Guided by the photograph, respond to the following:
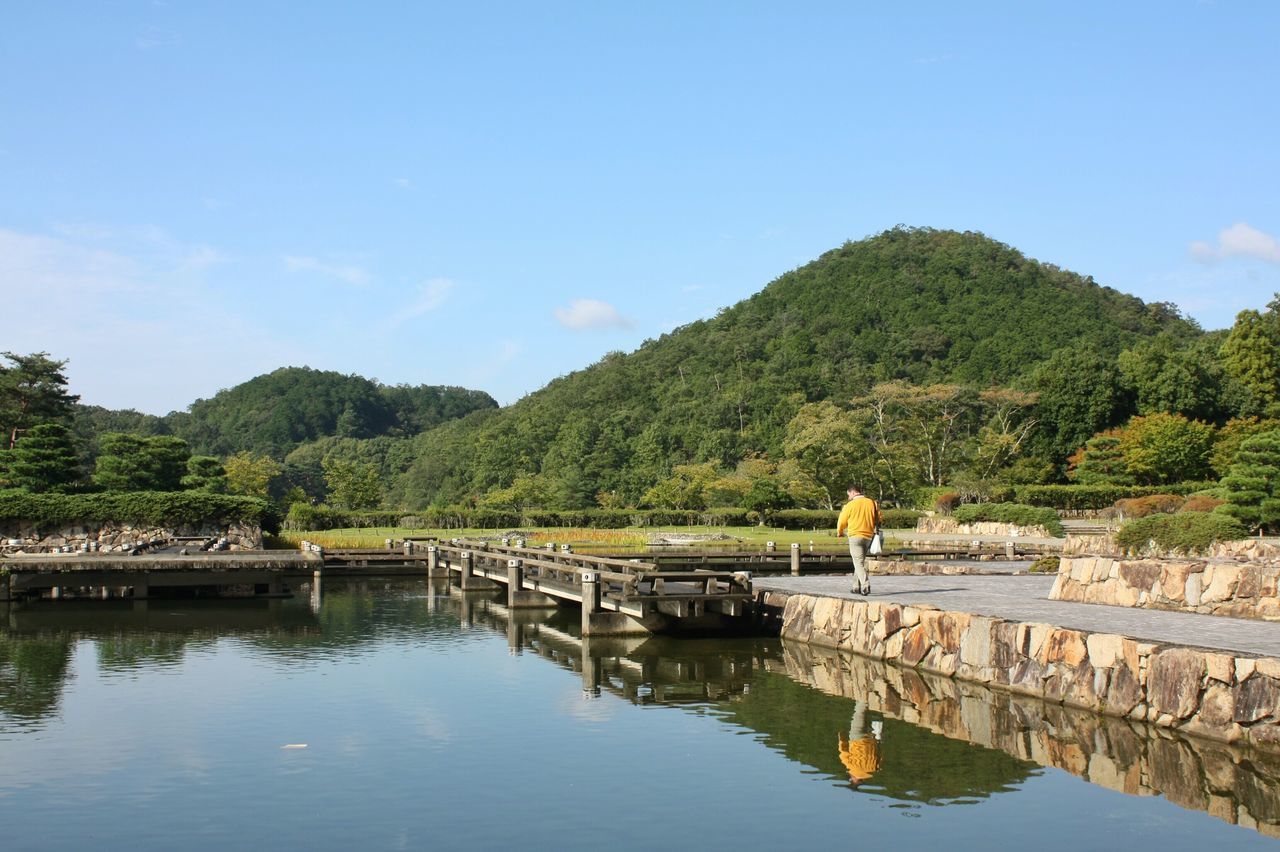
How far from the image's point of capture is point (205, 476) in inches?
1928

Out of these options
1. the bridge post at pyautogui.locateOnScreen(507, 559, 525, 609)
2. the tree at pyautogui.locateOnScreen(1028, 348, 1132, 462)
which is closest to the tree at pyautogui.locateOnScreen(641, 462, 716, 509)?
the tree at pyautogui.locateOnScreen(1028, 348, 1132, 462)

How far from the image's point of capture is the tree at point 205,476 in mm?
46469

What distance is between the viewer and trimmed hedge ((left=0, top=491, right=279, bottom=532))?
3525 centimetres

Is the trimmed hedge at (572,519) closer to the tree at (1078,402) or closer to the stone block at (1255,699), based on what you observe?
the tree at (1078,402)

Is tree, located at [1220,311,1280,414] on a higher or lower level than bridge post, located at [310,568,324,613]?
higher

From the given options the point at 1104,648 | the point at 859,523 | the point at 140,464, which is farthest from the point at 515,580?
the point at 140,464

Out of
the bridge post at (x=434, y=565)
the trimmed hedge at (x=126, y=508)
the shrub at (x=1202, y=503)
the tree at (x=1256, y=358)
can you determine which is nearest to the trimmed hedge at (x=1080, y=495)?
the shrub at (x=1202, y=503)

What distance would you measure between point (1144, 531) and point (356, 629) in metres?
14.4

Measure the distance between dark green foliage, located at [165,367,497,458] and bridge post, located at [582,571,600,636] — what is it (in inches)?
3670

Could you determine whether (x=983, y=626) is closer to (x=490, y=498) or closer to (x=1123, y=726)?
(x=1123, y=726)

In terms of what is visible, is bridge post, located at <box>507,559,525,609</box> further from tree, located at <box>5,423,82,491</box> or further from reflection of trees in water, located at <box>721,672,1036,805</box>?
tree, located at <box>5,423,82,491</box>

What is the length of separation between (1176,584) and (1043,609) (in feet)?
6.32

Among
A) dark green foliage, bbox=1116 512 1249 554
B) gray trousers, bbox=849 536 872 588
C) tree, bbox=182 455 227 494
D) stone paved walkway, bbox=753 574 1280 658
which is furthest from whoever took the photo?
tree, bbox=182 455 227 494

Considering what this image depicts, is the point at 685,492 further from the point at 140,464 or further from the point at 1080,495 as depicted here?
the point at 140,464
